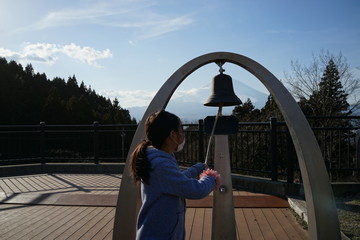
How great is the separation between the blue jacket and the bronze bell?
51.4 inches

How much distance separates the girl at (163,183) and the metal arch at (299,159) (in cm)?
75

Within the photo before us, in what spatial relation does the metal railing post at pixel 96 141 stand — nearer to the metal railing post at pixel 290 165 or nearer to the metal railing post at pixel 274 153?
the metal railing post at pixel 274 153

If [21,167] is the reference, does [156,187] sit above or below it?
above

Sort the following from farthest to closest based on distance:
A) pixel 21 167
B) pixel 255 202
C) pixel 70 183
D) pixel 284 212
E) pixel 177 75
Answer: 1. pixel 21 167
2. pixel 70 183
3. pixel 255 202
4. pixel 284 212
5. pixel 177 75

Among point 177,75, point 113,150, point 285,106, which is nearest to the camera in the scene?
point 285,106

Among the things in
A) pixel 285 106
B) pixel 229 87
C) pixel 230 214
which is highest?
pixel 229 87

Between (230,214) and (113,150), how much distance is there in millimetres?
8087

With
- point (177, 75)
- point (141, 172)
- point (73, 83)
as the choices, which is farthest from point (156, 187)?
point (73, 83)

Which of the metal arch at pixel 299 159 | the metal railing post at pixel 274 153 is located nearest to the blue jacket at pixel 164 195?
the metal arch at pixel 299 159

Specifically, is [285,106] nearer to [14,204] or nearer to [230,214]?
[230,214]

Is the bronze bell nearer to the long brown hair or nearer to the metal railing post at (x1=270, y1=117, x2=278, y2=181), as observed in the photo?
the long brown hair

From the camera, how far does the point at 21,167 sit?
9.18 metres

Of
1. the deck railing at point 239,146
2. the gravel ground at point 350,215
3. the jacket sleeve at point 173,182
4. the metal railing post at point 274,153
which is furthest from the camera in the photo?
the deck railing at point 239,146

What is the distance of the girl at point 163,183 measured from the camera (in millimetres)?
1837
